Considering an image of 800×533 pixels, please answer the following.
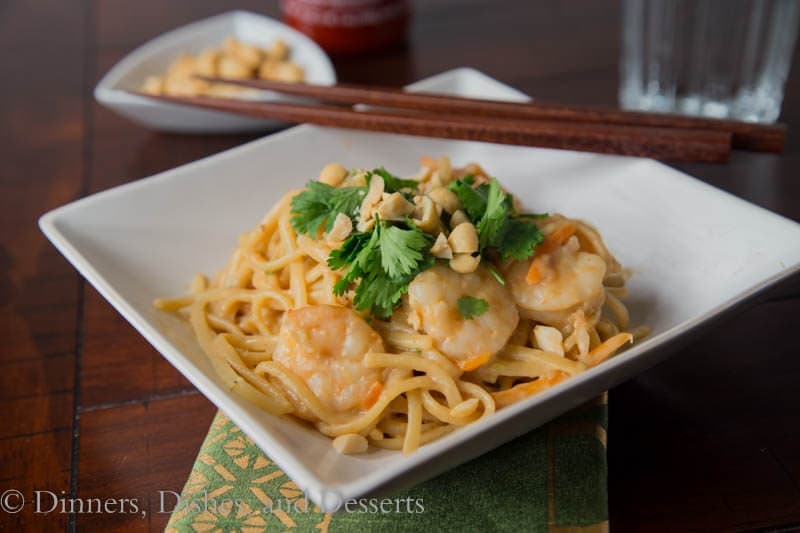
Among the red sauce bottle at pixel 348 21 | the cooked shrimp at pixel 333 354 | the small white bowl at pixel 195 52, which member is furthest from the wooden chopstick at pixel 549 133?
the red sauce bottle at pixel 348 21

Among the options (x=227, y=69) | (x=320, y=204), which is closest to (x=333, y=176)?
(x=320, y=204)

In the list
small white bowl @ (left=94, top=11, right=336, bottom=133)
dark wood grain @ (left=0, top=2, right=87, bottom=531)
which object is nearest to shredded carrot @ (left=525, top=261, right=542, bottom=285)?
dark wood grain @ (left=0, top=2, right=87, bottom=531)

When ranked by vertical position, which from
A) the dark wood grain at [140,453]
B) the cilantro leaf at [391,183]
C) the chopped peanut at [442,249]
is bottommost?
the dark wood grain at [140,453]

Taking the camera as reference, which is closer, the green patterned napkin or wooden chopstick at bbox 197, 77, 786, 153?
the green patterned napkin

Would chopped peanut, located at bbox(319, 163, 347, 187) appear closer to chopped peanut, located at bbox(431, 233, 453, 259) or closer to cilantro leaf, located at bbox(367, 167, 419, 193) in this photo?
cilantro leaf, located at bbox(367, 167, 419, 193)

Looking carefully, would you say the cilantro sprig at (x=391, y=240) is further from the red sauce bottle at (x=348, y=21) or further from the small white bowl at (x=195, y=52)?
the red sauce bottle at (x=348, y=21)

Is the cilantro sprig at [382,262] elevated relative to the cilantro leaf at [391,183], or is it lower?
lower

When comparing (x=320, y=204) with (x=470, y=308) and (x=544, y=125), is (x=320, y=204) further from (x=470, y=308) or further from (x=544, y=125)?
(x=544, y=125)
